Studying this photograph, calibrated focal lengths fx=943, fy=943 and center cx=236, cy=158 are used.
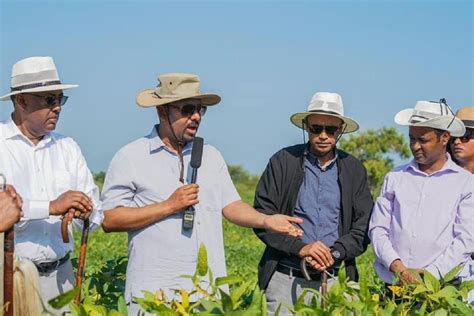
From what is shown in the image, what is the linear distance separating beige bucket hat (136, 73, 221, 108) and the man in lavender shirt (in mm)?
1270

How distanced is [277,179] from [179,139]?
3.05 feet

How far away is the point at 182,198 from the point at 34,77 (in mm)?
1018

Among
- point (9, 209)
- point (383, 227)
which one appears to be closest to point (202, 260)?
point (9, 209)

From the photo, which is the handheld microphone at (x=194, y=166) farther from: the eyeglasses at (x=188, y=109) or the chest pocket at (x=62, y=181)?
the chest pocket at (x=62, y=181)

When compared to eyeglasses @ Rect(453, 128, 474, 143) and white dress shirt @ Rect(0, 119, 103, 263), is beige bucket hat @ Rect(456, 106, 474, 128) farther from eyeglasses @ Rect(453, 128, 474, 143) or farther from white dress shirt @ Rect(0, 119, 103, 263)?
white dress shirt @ Rect(0, 119, 103, 263)

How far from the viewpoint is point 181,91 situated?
5223 mm

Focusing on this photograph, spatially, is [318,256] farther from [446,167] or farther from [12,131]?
[12,131]

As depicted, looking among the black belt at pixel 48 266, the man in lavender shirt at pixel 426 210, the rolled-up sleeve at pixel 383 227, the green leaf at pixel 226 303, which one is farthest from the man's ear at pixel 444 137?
the green leaf at pixel 226 303

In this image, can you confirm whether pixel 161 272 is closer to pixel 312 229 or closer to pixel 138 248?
pixel 138 248

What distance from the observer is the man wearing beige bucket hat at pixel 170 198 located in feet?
16.4

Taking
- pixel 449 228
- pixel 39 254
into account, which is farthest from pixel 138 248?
pixel 449 228

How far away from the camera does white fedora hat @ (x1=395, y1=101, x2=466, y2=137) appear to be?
→ 566 cm

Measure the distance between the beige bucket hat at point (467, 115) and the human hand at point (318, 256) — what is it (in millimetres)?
1488

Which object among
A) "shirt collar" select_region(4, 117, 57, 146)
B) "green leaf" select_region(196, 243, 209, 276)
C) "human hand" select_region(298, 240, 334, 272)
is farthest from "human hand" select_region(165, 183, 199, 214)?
"green leaf" select_region(196, 243, 209, 276)
